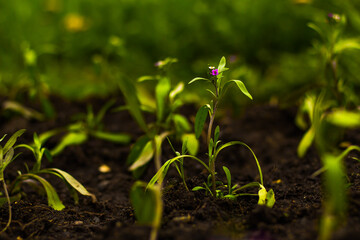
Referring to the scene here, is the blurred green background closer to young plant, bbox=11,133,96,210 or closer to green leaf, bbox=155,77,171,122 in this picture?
green leaf, bbox=155,77,171,122

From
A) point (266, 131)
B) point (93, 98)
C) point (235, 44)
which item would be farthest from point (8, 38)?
point (266, 131)

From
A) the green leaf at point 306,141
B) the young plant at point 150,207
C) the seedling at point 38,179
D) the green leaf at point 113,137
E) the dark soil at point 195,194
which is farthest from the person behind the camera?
the green leaf at point 113,137

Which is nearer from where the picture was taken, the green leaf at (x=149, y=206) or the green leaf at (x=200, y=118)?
the green leaf at (x=149, y=206)

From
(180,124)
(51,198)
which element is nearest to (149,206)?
(51,198)

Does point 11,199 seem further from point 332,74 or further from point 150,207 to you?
point 332,74

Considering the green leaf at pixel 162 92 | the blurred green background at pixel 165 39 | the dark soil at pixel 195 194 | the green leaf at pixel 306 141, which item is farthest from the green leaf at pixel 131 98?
the blurred green background at pixel 165 39

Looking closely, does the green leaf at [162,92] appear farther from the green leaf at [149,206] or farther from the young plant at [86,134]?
the green leaf at [149,206]

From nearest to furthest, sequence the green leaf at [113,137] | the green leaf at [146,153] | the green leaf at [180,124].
Result: the green leaf at [146,153] < the green leaf at [180,124] < the green leaf at [113,137]

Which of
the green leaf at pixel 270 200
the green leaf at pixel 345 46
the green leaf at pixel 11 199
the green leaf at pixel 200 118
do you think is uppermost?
the green leaf at pixel 345 46

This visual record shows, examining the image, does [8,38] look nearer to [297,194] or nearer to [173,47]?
[173,47]
